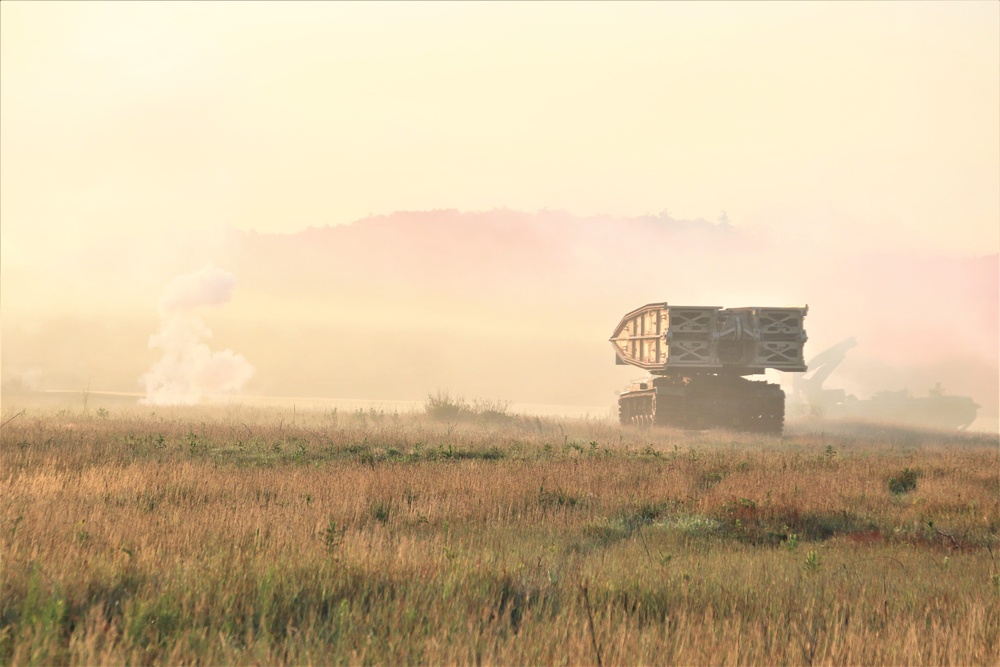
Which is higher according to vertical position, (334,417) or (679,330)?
(679,330)

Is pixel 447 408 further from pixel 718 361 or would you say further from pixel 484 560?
pixel 484 560

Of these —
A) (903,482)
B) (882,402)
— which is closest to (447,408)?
(903,482)

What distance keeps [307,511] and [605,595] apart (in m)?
4.36

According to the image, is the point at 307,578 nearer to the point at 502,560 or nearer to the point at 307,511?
the point at 502,560

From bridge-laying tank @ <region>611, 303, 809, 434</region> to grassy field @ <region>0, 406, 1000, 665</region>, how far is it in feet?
55.1

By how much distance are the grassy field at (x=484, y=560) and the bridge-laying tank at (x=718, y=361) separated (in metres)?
16.8

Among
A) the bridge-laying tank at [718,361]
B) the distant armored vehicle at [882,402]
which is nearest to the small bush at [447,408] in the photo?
the bridge-laying tank at [718,361]

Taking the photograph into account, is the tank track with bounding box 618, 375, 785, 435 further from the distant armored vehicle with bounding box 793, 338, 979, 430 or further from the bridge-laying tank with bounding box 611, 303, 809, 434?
the distant armored vehicle with bounding box 793, 338, 979, 430

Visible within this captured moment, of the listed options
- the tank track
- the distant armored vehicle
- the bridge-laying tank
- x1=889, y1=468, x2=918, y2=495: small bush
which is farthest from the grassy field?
the distant armored vehicle

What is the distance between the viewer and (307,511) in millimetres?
9680

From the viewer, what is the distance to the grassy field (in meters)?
5.17

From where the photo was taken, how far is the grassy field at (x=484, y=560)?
5.17 meters

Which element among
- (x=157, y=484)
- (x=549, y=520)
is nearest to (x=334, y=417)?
(x=157, y=484)

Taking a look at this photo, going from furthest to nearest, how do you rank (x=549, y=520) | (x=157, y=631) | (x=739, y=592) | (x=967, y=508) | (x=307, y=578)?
(x=967, y=508)
(x=549, y=520)
(x=739, y=592)
(x=307, y=578)
(x=157, y=631)
